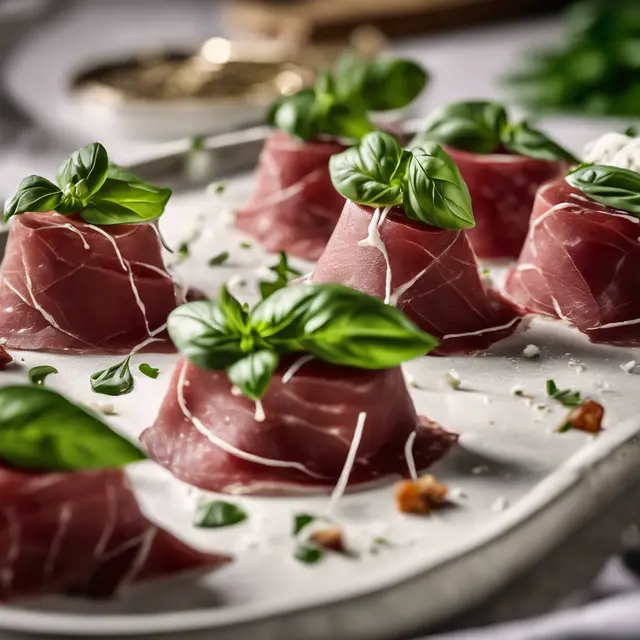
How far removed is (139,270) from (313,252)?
0.60 meters

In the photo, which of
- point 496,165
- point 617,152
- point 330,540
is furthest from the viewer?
point 496,165

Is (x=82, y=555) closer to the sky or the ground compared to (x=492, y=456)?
closer to the sky

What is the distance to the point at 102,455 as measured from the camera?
5.00 ft

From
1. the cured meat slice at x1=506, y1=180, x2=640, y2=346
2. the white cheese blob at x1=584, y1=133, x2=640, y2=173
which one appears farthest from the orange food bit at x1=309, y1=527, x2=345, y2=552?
the white cheese blob at x1=584, y1=133, x2=640, y2=173

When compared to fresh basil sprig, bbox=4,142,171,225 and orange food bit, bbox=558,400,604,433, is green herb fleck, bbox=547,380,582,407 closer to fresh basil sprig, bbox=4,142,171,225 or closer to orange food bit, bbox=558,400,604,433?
orange food bit, bbox=558,400,604,433

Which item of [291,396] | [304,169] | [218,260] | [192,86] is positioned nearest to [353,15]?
[192,86]

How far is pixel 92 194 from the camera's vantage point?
231 cm

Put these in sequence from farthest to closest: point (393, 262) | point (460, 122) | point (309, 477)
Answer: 1. point (460, 122)
2. point (393, 262)
3. point (309, 477)

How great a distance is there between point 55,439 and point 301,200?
1525 millimetres

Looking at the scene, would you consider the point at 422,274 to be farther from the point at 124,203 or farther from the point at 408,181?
the point at 124,203

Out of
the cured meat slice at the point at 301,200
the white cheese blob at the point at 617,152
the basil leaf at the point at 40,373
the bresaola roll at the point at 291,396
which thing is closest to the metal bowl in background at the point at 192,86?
the cured meat slice at the point at 301,200

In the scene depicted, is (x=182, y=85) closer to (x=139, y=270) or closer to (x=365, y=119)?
(x=365, y=119)

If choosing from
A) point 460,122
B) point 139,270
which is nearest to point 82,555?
point 139,270

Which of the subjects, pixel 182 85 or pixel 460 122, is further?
pixel 182 85
